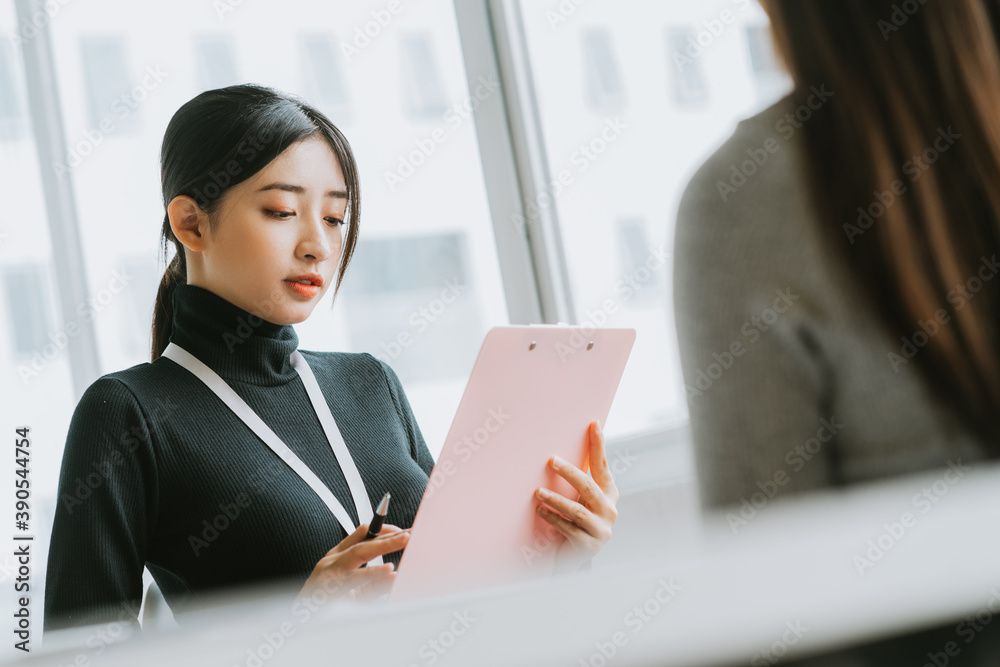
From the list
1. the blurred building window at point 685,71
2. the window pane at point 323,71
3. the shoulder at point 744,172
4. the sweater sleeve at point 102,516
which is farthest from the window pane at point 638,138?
the shoulder at point 744,172

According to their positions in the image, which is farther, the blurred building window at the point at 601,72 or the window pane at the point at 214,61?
the blurred building window at the point at 601,72

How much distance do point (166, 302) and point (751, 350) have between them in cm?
88

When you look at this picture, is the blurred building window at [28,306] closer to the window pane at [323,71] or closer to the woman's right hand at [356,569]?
the window pane at [323,71]

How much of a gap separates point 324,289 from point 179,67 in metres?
1.39

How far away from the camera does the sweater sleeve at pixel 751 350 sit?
532 millimetres

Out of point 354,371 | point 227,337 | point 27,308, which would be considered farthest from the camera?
point 27,308

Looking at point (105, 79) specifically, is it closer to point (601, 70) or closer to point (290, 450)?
point (601, 70)

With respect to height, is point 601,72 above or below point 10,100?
below

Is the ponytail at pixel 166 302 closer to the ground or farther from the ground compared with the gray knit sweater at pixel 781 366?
farther from the ground

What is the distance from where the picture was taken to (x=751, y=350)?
1.76 ft

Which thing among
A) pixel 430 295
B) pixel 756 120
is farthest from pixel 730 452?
pixel 430 295

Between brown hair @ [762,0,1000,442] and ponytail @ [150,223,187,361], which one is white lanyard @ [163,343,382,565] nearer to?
ponytail @ [150,223,187,361]

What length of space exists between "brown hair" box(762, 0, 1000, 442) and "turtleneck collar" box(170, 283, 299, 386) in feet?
2.45

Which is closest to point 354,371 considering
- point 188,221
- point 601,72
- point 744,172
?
point 188,221
